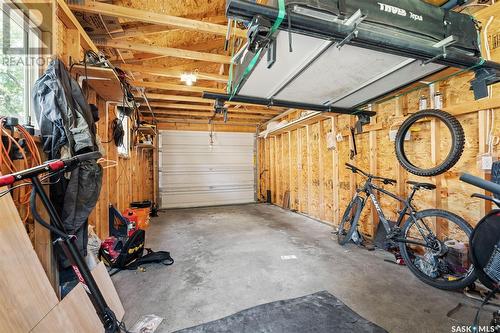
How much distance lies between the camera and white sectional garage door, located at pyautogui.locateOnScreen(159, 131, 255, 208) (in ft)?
21.4

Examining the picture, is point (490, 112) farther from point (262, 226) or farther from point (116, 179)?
point (116, 179)

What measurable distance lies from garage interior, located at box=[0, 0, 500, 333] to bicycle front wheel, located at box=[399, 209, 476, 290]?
0.02 m

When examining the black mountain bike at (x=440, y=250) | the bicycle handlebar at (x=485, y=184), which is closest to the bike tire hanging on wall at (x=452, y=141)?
the black mountain bike at (x=440, y=250)

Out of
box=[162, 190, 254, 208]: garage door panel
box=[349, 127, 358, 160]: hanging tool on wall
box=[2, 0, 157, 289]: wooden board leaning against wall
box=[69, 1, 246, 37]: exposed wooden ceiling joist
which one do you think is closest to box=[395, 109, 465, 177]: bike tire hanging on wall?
box=[349, 127, 358, 160]: hanging tool on wall

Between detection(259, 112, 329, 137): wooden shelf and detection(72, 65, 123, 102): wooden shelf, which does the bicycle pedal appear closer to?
detection(259, 112, 329, 137): wooden shelf

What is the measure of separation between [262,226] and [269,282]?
83.0 inches

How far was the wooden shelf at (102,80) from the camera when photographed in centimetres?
201

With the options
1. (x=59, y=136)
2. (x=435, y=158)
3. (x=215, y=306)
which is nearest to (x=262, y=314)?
(x=215, y=306)

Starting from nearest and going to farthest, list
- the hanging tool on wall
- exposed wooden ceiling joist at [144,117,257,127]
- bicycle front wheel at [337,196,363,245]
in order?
1. bicycle front wheel at [337,196,363,245]
2. the hanging tool on wall
3. exposed wooden ceiling joist at [144,117,257,127]

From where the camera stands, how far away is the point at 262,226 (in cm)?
431

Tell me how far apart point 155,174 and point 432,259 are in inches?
252

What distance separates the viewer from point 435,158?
2.55 meters

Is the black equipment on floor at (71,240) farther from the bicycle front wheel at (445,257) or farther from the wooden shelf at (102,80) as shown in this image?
the bicycle front wheel at (445,257)

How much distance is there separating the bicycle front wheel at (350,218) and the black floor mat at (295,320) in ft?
4.81
